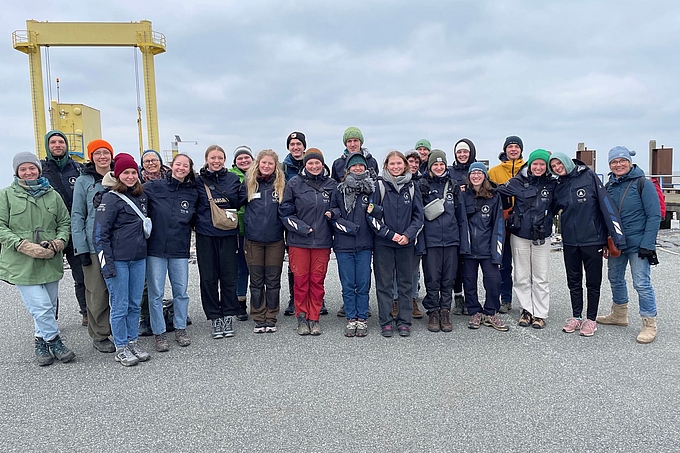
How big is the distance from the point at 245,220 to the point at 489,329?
9.67 ft

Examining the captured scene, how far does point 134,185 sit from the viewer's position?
445 centimetres

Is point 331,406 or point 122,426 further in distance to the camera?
point 331,406

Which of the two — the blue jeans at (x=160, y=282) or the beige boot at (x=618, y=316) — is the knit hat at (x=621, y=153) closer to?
the beige boot at (x=618, y=316)

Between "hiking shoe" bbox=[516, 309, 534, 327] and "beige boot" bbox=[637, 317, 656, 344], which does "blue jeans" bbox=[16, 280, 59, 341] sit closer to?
"hiking shoe" bbox=[516, 309, 534, 327]

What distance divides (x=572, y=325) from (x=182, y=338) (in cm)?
414

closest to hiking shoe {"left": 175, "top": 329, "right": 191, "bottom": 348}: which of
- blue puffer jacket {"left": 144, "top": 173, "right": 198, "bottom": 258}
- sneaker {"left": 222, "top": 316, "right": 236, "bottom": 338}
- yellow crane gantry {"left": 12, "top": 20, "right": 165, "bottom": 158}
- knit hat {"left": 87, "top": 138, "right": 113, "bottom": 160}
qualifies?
sneaker {"left": 222, "top": 316, "right": 236, "bottom": 338}

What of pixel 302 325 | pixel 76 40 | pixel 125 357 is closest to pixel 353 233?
pixel 302 325

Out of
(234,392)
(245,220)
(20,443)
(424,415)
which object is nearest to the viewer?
(20,443)

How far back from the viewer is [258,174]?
521 centimetres

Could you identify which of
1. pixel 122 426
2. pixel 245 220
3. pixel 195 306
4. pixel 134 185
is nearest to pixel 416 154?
pixel 245 220

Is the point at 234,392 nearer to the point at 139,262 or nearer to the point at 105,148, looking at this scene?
the point at 139,262

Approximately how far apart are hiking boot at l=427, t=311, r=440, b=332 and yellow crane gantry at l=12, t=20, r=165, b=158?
24225 mm

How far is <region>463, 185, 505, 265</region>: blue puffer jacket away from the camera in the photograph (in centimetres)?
521

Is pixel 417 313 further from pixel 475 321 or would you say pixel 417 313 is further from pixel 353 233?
pixel 353 233
